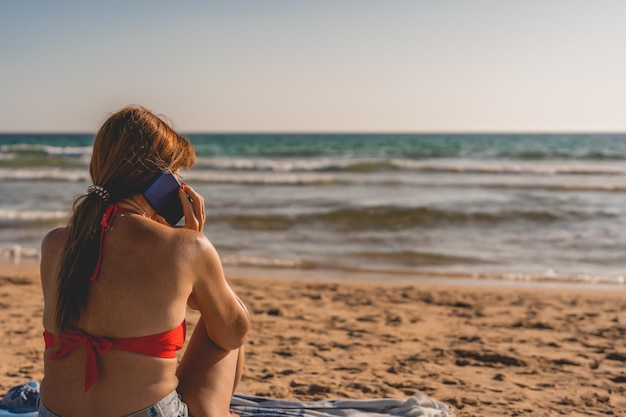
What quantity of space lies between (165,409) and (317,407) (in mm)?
1459

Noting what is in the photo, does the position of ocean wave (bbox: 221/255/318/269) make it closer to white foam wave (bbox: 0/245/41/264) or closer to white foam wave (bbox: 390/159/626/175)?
white foam wave (bbox: 0/245/41/264)

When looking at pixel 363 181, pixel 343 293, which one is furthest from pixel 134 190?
pixel 363 181

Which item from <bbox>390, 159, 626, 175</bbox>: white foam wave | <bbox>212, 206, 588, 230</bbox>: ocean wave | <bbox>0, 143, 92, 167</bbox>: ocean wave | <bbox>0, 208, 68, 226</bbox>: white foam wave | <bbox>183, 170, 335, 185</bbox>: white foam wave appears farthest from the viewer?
<bbox>0, 143, 92, 167</bbox>: ocean wave

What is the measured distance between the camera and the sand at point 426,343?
4.21m

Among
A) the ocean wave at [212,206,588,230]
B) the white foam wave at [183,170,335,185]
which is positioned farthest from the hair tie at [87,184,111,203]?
the white foam wave at [183,170,335,185]

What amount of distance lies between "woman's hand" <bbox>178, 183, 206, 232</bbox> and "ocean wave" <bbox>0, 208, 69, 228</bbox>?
9.95 m

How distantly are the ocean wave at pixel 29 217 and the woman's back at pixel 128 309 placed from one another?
32.8 feet

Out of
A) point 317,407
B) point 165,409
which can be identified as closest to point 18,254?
point 317,407

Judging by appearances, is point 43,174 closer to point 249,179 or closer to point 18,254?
point 249,179

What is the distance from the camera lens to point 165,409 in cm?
236

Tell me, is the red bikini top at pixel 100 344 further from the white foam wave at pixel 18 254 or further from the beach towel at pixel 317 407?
the white foam wave at pixel 18 254

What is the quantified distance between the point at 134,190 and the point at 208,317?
54cm

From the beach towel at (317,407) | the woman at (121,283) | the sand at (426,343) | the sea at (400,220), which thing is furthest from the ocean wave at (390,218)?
the woman at (121,283)

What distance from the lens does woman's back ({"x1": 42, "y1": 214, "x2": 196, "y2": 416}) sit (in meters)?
2.19
